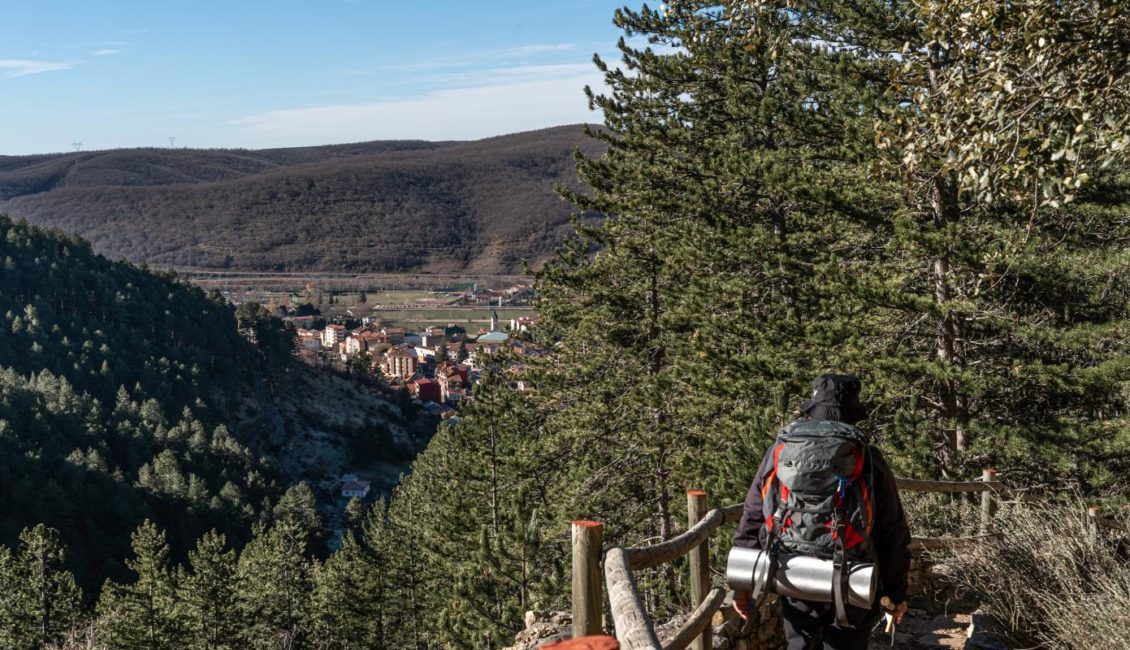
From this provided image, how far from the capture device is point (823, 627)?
123 inches

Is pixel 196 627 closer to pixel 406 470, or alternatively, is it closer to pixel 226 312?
pixel 406 470

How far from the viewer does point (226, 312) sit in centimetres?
11875

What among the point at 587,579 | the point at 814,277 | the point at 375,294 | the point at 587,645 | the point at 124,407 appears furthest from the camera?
the point at 375,294

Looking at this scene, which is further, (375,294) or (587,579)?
(375,294)

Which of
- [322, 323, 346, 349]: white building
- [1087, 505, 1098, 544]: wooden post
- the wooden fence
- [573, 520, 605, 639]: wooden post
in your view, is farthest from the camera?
[322, 323, 346, 349]: white building

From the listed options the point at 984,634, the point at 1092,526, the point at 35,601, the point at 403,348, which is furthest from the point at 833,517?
the point at 403,348

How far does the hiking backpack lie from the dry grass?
1665 millimetres

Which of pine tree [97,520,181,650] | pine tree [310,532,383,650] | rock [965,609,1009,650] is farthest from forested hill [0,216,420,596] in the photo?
rock [965,609,1009,650]

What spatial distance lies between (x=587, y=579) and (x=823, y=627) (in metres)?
0.91

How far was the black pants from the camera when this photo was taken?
3.04 m

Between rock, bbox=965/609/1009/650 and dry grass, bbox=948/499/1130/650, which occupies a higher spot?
dry grass, bbox=948/499/1130/650

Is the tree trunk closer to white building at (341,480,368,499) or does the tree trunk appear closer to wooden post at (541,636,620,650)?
wooden post at (541,636,620,650)

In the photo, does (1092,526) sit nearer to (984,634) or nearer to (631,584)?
(984,634)

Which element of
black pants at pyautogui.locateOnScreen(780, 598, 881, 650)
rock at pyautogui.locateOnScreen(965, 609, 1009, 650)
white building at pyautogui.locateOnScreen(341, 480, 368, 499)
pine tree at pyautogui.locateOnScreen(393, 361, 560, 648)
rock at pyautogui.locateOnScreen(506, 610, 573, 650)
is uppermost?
black pants at pyautogui.locateOnScreen(780, 598, 881, 650)
